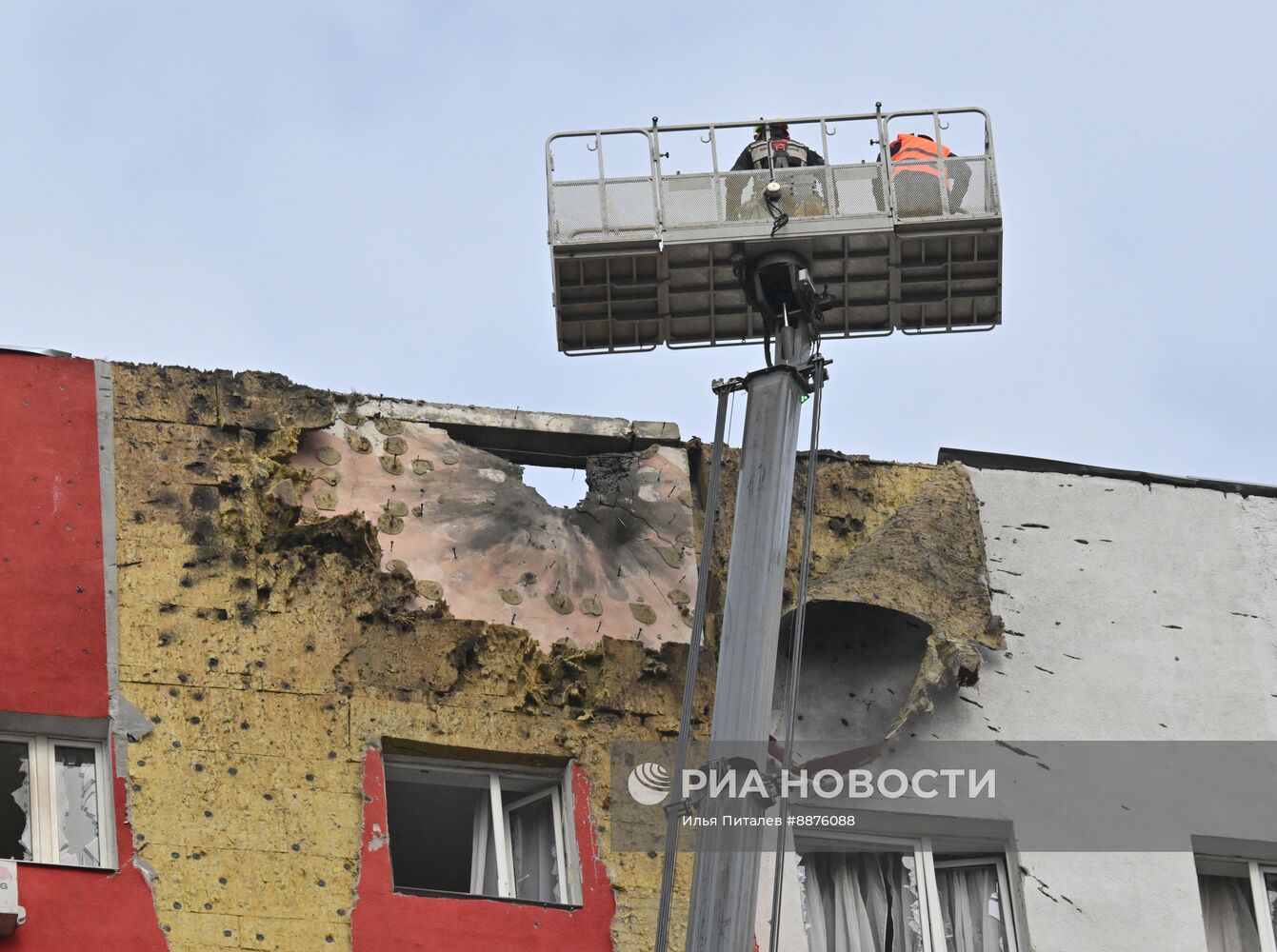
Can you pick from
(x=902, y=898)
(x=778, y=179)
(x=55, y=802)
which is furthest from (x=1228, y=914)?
(x=55, y=802)

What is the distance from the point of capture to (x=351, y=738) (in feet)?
44.0

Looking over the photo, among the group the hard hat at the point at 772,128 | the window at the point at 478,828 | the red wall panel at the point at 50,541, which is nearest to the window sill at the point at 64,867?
the red wall panel at the point at 50,541

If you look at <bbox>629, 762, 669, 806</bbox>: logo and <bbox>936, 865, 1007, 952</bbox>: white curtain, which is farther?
<bbox>936, 865, 1007, 952</bbox>: white curtain

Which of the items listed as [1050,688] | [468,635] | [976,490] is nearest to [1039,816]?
[1050,688]

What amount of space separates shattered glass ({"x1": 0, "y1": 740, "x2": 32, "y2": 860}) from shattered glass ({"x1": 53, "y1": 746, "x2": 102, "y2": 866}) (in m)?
0.17

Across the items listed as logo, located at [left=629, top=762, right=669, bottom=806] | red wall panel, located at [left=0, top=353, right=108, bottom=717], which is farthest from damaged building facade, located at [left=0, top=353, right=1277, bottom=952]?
logo, located at [left=629, top=762, right=669, bottom=806]

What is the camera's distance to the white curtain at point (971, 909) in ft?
45.7

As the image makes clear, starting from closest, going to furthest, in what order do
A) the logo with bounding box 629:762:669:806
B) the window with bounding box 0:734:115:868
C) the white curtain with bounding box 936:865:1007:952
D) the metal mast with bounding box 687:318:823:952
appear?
the metal mast with bounding box 687:318:823:952
the window with bounding box 0:734:115:868
the logo with bounding box 629:762:669:806
the white curtain with bounding box 936:865:1007:952

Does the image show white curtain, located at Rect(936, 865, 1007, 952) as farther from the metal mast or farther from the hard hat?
the hard hat

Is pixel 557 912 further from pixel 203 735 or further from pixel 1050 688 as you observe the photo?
pixel 1050 688

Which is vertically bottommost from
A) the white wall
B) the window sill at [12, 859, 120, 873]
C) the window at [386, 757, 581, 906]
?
the window sill at [12, 859, 120, 873]

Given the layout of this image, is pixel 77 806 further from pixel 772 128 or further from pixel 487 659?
pixel 772 128

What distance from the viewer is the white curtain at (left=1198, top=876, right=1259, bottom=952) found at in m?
14.3

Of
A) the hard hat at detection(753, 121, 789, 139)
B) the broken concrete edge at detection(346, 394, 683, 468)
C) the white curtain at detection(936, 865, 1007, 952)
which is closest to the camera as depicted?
the white curtain at detection(936, 865, 1007, 952)
